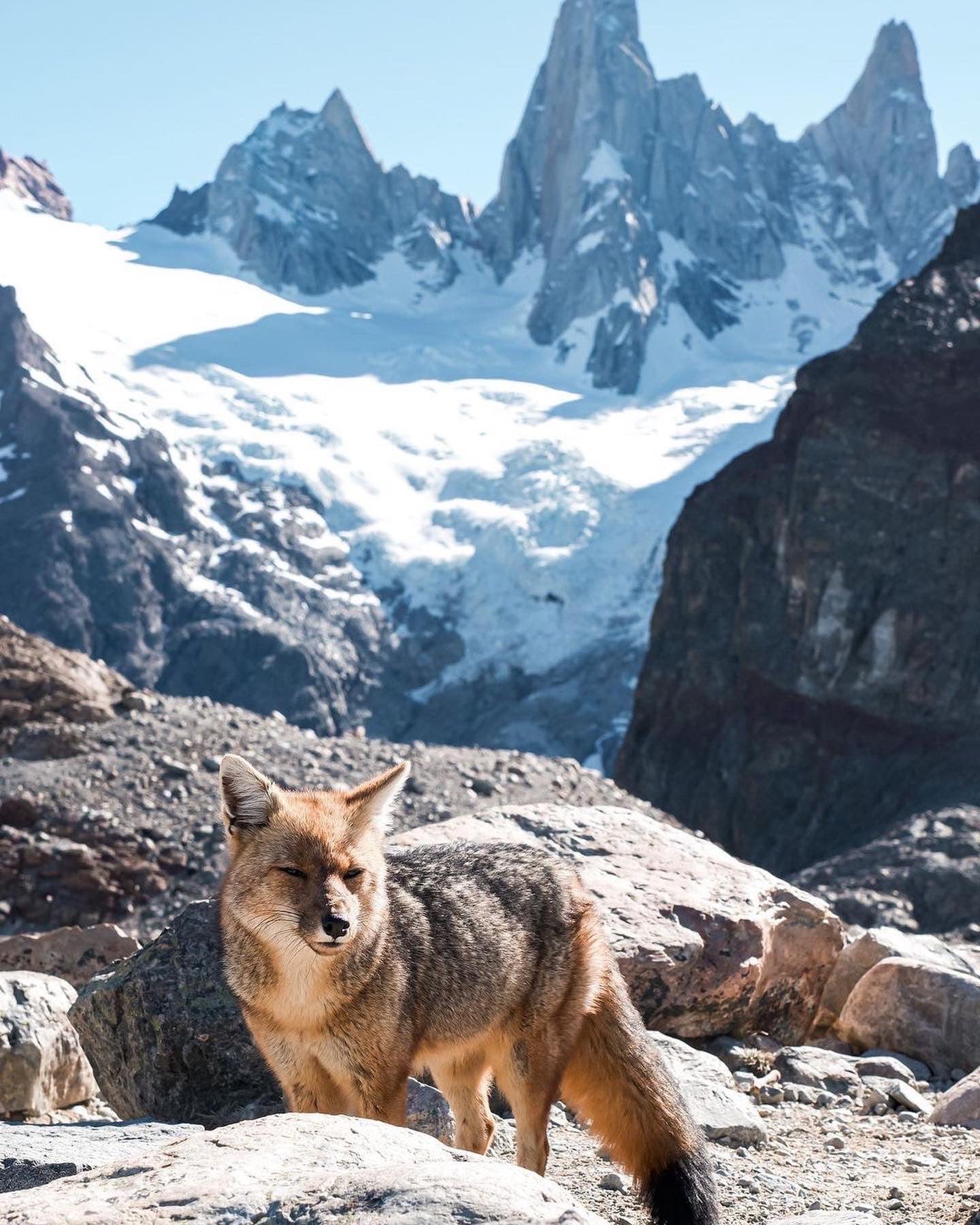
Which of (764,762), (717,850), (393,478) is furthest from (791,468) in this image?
(393,478)

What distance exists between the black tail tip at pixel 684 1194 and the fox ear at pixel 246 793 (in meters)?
2.25

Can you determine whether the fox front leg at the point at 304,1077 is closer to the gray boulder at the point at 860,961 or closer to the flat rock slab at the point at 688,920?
the flat rock slab at the point at 688,920

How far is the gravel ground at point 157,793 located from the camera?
20.3 metres

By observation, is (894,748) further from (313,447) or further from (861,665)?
(313,447)

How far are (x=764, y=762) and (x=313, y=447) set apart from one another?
11689 centimetres

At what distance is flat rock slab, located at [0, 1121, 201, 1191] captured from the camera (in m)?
6.02

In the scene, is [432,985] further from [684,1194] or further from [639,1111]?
[684,1194]

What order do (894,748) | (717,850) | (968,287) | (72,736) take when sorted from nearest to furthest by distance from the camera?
(717,850) → (72,736) → (894,748) → (968,287)

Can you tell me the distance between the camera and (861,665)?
218 feet

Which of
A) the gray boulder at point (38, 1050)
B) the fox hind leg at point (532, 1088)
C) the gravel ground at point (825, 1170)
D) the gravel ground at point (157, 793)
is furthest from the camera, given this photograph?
the gravel ground at point (157, 793)

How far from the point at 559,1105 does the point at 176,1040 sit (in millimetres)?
2483

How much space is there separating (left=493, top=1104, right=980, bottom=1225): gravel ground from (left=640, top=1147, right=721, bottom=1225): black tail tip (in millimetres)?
677

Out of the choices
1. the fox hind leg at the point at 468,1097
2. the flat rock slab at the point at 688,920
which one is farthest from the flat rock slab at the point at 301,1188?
the flat rock slab at the point at 688,920

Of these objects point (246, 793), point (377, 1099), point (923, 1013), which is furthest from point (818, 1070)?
point (246, 793)
